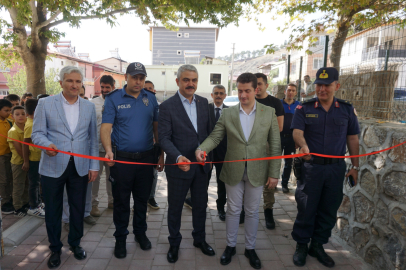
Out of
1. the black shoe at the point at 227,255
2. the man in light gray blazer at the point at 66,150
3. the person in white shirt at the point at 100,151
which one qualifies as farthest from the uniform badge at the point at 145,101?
the black shoe at the point at 227,255

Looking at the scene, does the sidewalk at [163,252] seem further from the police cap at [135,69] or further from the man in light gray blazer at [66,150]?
the police cap at [135,69]

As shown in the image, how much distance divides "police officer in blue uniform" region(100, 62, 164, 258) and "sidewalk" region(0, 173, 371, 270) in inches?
8.2

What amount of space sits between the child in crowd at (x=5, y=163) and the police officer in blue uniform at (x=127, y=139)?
Result: 7.24ft

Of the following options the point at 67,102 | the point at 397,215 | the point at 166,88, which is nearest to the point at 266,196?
the point at 397,215

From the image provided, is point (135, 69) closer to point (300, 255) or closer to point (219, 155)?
point (219, 155)

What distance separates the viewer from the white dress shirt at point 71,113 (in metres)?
2.90

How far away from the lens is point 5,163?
415cm

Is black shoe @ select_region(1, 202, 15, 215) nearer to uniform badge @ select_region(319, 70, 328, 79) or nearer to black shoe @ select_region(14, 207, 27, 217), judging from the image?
black shoe @ select_region(14, 207, 27, 217)

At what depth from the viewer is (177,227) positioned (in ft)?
9.97

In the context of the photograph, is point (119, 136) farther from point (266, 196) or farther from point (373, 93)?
point (373, 93)

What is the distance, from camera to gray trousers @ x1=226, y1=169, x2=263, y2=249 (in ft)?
9.58

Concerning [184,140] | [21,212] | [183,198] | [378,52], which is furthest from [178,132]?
[378,52]

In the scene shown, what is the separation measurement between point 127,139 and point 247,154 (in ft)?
4.53

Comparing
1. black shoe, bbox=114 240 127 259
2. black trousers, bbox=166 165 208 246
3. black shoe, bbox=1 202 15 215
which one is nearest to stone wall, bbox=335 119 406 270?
black trousers, bbox=166 165 208 246
